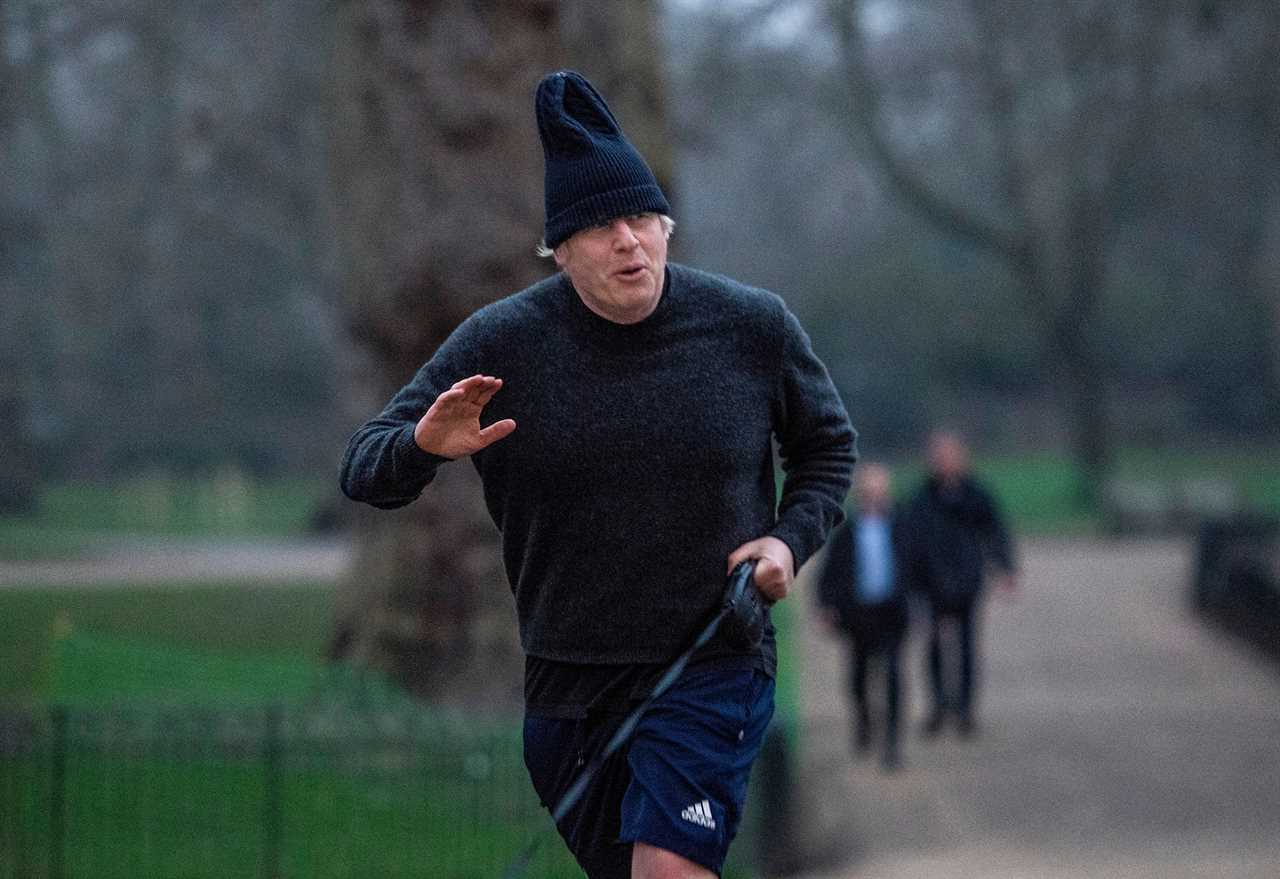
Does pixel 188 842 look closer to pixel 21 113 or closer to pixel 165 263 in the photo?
pixel 21 113

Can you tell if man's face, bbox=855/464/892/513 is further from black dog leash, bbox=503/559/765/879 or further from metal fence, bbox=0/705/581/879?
black dog leash, bbox=503/559/765/879

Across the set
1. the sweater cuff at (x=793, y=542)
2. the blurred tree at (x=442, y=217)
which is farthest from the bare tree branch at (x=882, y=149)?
the sweater cuff at (x=793, y=542)

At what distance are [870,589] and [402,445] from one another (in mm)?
7609

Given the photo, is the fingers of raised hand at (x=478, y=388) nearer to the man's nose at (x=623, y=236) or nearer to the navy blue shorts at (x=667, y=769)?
the man's nose at (x=623, y=236)

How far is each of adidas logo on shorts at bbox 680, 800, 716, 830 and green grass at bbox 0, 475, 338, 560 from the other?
2194 cm

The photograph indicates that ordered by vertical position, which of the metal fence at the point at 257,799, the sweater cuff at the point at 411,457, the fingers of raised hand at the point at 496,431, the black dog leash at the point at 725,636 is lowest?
the metal fence at the point at 257,799

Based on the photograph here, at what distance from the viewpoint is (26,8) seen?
52.5 feet

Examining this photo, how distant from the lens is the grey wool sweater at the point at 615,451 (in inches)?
139

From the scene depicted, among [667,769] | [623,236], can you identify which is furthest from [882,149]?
[667,769]

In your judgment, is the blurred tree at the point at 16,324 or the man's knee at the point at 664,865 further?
the blurred tree at the point at 16,324

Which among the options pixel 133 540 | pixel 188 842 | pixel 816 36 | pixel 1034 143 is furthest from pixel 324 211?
pixel 188 842

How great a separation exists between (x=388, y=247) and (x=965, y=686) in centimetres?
431

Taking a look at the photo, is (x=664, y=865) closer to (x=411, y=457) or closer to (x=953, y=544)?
(x=411, y=457)

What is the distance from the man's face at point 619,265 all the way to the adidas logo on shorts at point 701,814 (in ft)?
2.86
